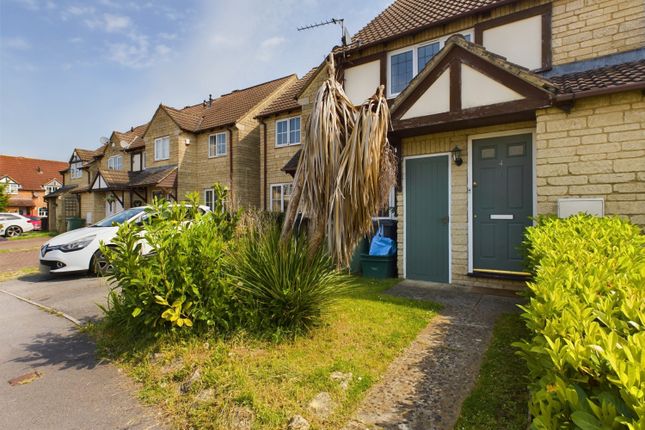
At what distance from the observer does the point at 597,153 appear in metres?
5.21

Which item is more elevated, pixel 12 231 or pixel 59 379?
pixel 12 231

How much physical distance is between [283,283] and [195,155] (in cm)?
1748

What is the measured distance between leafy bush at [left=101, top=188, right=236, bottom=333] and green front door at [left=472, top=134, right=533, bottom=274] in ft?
16.2

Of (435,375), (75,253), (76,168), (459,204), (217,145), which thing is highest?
(76,168)

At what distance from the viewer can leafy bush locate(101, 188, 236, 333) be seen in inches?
142

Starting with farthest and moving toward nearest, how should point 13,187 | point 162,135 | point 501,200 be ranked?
point 13,187, point 162,135, point 501,200

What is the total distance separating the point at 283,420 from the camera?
2480 mm

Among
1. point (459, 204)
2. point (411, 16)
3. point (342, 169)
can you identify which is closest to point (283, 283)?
point (342, 169)

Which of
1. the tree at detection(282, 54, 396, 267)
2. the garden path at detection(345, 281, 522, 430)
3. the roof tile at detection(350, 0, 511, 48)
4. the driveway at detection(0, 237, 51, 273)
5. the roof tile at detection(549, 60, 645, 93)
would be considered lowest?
the driveway at detection(0, 237, 51, 273)

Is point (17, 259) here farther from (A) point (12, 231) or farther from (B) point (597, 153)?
(B) point (597, 153)

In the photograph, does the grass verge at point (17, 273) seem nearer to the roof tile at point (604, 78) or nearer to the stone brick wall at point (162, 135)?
the stone brick wall at point (162, 135)

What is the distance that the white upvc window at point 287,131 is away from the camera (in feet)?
49.5

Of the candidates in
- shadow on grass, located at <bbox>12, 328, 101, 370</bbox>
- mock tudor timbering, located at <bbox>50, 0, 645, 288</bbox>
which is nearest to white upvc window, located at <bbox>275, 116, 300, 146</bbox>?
mock tudor timbering, located at <bbox>50, 0, 645, 288</bbox>

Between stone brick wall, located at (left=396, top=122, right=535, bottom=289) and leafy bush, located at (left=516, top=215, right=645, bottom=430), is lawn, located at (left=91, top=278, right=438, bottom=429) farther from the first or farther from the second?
stone brick wall, located at (left=396, top=122, right=535, bottom=289)
